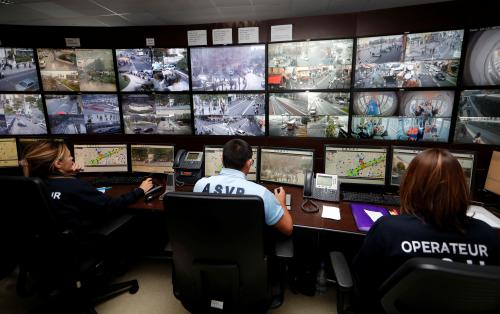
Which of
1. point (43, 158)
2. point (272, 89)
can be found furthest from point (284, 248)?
point (43, 158)

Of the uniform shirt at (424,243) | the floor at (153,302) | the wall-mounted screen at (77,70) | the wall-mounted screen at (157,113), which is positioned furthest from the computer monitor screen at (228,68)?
the floor at (153,302)

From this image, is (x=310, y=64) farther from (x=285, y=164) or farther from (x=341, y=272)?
(x=341, y=272)

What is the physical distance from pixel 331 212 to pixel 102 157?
217 cm

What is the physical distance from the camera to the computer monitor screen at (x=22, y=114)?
2.48 metres

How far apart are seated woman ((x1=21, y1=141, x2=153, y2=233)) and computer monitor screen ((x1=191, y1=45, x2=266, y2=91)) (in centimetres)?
126

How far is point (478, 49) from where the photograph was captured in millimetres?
1796

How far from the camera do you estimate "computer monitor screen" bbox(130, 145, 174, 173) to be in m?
2.41

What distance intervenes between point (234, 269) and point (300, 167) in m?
1.17

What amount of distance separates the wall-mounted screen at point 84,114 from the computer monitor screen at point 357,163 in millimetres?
2117

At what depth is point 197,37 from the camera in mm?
2271

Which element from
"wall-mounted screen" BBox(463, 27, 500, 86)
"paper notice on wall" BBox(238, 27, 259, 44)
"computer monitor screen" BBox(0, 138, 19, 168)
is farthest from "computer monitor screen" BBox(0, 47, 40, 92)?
"wall-mounted screen" BBox(463, 27, 500, 86)

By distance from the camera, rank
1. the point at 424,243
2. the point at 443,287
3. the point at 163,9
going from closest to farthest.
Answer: the point at 443,287
the point at 424,243
the point at 163,9

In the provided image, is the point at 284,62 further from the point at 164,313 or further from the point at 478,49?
the point at 164,313

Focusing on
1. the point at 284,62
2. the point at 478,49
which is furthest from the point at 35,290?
the point at 478,49
